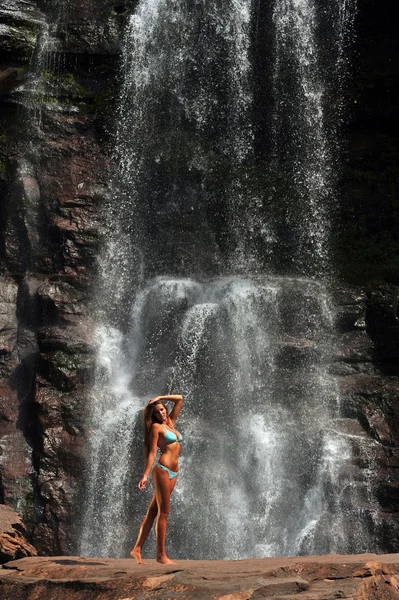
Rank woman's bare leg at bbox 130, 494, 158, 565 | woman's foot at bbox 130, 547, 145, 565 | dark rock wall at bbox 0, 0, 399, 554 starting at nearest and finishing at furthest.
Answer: woman's foot at bbox 130, 547, 145, 565
woman's bare leg at bbox 130, 494, 158, 565
dark rock wall at bbox 0, 0, 399, 554

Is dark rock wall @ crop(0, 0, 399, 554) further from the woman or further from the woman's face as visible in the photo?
the woman's face

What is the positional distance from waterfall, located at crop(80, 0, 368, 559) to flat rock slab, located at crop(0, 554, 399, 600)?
546cm

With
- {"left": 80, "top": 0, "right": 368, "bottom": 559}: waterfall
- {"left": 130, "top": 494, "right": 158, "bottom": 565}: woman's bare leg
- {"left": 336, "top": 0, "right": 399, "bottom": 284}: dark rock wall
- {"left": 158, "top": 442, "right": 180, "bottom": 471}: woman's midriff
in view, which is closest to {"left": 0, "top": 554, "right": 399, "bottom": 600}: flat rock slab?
{"left": 130, "top": 494, "right": 158, "bottom": 565}: woman's bare leg

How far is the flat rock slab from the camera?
19.5 feet

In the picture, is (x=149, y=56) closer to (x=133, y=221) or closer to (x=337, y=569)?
(x=133, y=221)

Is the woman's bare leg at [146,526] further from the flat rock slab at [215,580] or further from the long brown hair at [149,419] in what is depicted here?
the long brown hair at [149,419]

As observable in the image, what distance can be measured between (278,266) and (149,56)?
584 cm

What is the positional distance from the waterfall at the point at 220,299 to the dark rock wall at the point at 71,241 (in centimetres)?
42

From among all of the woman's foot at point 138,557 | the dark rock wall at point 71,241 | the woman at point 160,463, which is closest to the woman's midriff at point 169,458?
the woman at point 160,463

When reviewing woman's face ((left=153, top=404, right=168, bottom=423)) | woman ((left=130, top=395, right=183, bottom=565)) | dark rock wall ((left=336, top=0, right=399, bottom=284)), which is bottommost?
woman ((left=130, top=395, right=183, bottom=565))

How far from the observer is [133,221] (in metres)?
17.5

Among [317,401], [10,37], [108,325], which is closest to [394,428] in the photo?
[317,401]

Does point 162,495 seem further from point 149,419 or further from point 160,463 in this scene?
point 149,419

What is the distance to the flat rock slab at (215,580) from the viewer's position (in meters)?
5.95
